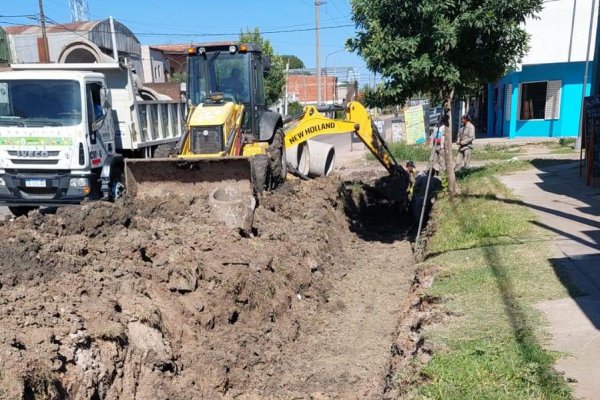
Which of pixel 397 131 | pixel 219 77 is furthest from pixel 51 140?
pixel 397 131

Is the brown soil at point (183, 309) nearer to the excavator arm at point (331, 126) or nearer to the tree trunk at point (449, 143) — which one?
the tree trunk at point (449, 143)

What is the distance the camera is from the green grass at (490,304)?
4332mm

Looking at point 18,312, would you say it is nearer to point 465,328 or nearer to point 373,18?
point 465,328

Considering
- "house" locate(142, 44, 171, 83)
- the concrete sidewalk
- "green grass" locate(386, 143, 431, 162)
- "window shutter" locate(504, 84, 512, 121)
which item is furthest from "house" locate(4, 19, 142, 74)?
the concrete sidewalk

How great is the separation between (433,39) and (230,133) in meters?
4.07

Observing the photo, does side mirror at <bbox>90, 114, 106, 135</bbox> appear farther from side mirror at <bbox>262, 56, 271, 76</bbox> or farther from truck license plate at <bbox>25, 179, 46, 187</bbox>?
side mirror at <bbox>262, 56, 271, 76</bbox>

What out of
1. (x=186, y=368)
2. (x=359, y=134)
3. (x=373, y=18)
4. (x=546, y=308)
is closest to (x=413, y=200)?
(x=359, y=134)

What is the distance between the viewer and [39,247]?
6367 millimetres

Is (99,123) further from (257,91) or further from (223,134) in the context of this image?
(257,91)

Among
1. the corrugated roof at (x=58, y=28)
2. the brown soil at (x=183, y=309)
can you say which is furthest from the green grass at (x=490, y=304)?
the corrugated roof at (x=58, y=28)

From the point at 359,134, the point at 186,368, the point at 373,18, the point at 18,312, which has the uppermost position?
the point at 373,18

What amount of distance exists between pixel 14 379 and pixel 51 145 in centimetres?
649

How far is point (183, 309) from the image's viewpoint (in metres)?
6.02

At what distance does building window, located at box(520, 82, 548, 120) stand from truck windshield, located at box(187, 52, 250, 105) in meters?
17.3
